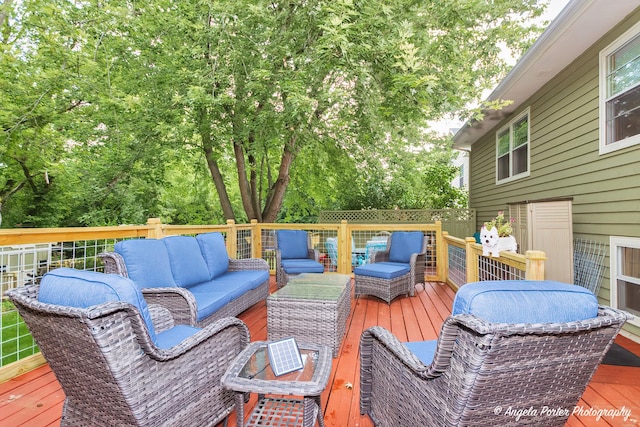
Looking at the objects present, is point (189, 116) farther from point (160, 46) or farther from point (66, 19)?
point (66, 19)

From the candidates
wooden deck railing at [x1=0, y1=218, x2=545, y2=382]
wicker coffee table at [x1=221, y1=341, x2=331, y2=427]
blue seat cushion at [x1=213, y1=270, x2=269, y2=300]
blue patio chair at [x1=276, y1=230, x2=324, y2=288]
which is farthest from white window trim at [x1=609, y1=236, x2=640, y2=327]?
blue seat cushion at [x1=213, y1=270, x2=269, y2=300]

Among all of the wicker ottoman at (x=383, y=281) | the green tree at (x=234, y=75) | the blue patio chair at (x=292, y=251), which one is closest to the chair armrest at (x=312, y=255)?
the blue patio chair at (x=292, y=251)

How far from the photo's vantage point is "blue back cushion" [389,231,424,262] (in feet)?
17.0

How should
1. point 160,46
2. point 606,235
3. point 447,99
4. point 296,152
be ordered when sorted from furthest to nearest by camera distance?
point 296,152 < point 160,46 < point 447,99 < point 606,235

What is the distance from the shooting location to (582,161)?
4441 millimetres

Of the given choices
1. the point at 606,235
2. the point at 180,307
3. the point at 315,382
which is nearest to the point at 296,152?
the point at 180,307

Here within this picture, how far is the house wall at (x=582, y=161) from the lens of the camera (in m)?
Answer: 3.64

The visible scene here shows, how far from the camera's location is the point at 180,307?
8.96 ft

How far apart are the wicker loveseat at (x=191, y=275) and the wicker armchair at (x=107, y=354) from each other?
3.54ft

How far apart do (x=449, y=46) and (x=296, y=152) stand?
3153 millimetres

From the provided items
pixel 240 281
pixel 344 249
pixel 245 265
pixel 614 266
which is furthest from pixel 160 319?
pixel 614 266

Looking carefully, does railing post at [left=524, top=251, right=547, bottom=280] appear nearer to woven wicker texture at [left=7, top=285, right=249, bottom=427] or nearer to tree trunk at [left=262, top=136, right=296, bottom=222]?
woven wicker texture at [left=7, top=285, right=249, bottom=427]

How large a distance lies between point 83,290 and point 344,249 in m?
5.02

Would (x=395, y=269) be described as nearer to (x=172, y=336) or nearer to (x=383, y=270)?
(x=383, y=270)
